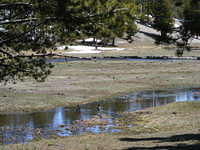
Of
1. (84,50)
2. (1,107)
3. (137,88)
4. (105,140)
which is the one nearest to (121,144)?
(105,140)

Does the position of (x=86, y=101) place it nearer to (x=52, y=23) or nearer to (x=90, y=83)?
(x=90, y=83)

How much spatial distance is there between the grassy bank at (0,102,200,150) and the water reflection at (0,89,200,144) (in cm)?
128

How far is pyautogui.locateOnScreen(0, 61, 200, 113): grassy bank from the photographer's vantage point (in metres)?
26.0

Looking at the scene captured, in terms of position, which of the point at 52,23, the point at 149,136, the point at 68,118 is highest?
the point at 52,23

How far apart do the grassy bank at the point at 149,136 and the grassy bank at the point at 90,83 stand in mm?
5098

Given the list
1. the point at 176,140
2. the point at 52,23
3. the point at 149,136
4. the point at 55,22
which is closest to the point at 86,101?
the point at 149,136

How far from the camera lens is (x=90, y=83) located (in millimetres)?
34062

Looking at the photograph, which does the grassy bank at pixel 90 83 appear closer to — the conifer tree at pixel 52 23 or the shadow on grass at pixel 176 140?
the shadow on grass at pixel 176 140

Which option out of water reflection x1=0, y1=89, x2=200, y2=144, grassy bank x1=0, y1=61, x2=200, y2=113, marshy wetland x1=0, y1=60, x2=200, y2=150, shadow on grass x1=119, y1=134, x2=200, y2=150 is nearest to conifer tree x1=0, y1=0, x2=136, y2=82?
shadow on grass x1=119, y1=134, x2=200, y2=150

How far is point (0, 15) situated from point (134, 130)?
28.3 feet

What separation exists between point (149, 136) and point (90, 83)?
59.5ft

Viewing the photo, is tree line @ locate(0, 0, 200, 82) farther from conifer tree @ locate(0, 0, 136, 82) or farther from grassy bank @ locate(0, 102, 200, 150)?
grassy bank @ locate(0, 102, 200, 150)

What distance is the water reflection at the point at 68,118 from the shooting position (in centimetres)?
1858

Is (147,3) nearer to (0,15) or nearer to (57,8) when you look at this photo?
(57,8)
